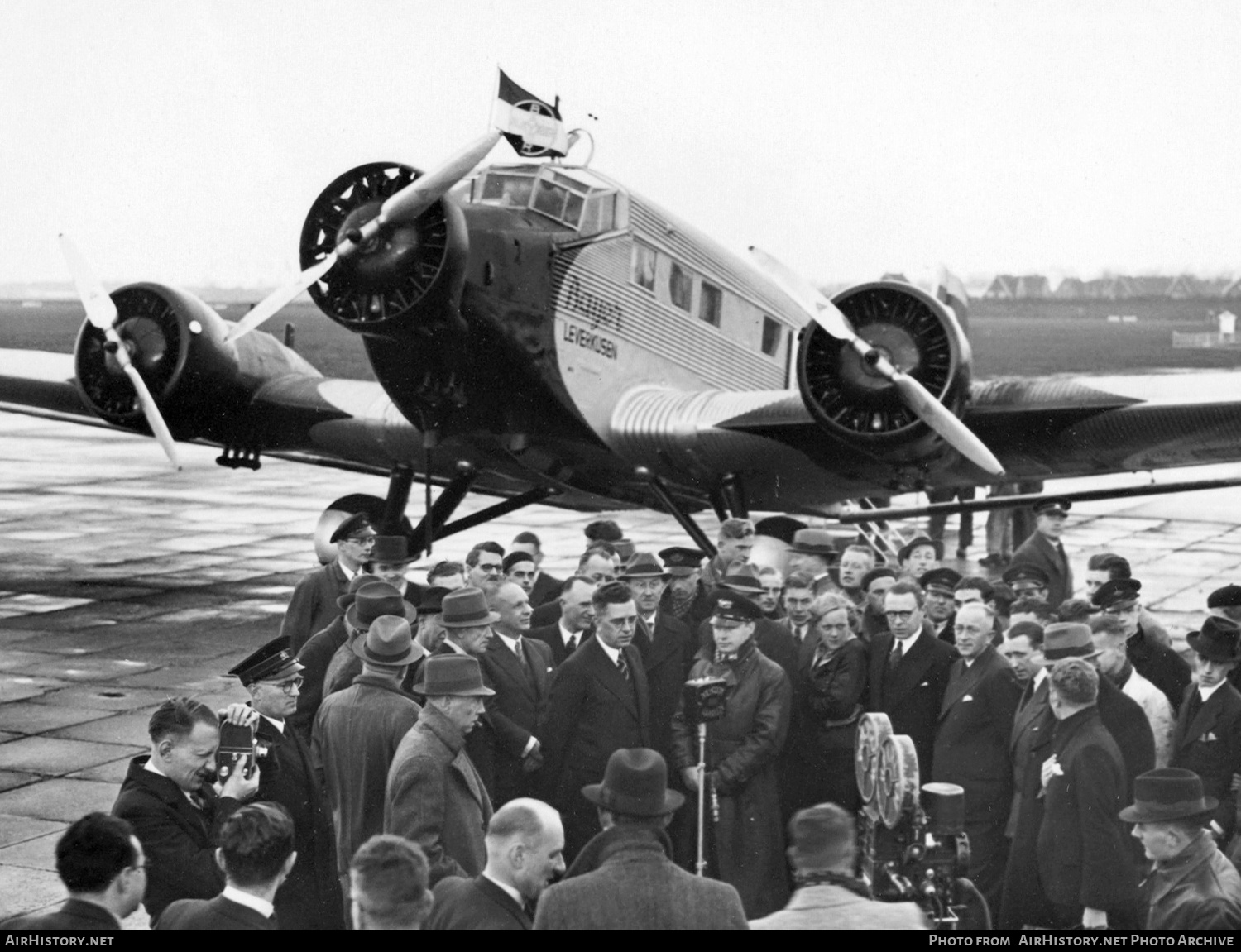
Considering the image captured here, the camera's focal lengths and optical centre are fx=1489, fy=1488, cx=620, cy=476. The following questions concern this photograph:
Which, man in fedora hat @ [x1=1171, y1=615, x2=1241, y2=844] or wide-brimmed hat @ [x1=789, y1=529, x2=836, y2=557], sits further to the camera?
wide-brimmed hat @ [x1=789, y1=529, x2=836, y2=557]

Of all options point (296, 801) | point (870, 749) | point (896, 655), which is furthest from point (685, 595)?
point (296, 801)

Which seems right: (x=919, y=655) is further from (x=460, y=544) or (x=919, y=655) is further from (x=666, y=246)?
(x=460, y=544)

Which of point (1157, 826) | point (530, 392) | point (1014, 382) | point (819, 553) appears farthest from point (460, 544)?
point (1157, 826)

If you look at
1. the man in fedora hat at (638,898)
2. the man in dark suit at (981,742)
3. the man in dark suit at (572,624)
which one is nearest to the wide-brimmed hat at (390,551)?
the man in dark suit at (572,624)

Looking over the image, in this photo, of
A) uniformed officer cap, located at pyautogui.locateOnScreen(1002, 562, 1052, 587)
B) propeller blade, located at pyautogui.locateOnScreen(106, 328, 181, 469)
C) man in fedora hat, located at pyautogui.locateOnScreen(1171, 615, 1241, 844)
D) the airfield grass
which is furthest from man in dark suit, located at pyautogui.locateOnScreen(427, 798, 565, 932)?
the airfield grass

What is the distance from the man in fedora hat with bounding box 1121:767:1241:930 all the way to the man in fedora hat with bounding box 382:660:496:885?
258cm

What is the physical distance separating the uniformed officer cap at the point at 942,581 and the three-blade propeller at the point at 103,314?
7572 mm

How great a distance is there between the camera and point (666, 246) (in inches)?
575

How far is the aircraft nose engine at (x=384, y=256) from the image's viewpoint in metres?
12.0

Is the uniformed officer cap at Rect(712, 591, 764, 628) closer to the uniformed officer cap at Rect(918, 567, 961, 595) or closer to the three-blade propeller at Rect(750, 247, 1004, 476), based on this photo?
the uniformed officer cap at Rect(918, 567, 961, 595)

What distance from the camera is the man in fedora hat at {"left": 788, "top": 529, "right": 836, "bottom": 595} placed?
32.3ft

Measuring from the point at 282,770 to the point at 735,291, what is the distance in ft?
34.4

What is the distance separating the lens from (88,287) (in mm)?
13945

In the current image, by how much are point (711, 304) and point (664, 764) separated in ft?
35.2
